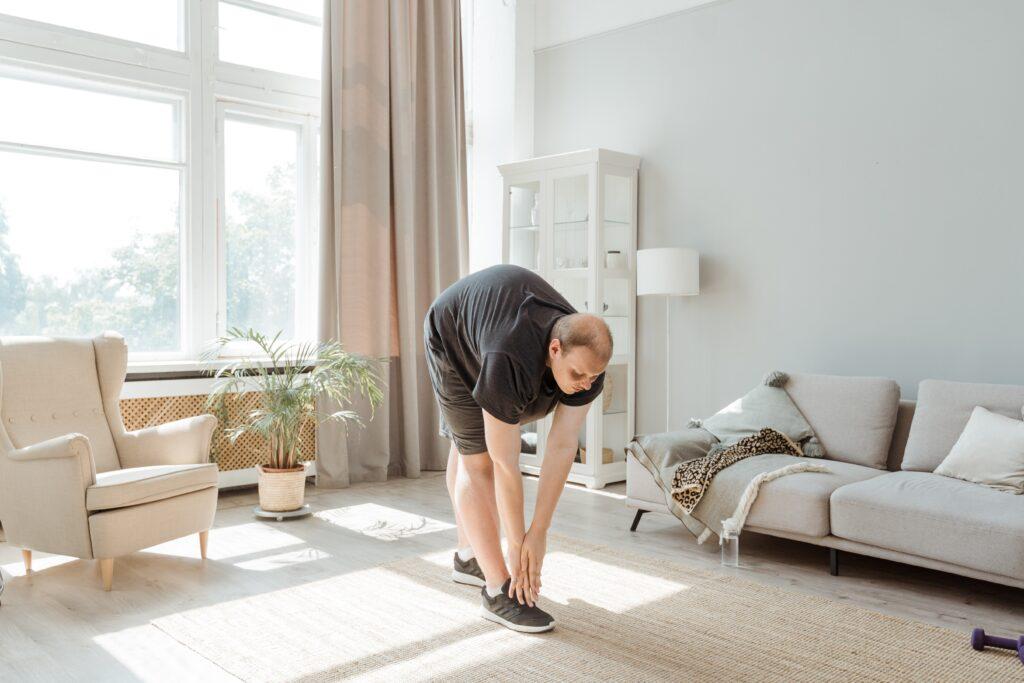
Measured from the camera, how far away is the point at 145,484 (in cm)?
320

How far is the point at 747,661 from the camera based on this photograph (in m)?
2.45

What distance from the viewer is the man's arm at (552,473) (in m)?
2.44

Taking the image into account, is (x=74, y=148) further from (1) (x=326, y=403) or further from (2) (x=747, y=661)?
(2) (x=747, y=661)

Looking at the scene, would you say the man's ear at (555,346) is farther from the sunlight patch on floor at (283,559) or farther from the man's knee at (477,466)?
the sunlight patch on floor at (283,559)

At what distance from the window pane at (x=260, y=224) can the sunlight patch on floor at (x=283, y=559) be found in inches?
72.3

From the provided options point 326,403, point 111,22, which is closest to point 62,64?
point 111,22

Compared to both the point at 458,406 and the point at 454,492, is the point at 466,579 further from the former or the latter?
the point at 458,406

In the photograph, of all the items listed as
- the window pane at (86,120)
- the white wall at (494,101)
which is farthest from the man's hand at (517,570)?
→ the white wall at (494,101)

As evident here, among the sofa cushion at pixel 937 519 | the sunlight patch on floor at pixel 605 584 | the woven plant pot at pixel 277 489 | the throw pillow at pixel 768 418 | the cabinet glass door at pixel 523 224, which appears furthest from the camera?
the cabinet glass door at pixel 523 224

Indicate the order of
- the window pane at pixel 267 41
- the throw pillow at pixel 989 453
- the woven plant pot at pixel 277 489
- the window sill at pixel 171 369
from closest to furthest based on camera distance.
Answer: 1. the throw pillow at pixel 989 453
2. the woven plant pot at pixel 277 489
3. the window sill at pixel 171 369
4. the window pane at pixel 267 41

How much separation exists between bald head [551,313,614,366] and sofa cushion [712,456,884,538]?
155 cm

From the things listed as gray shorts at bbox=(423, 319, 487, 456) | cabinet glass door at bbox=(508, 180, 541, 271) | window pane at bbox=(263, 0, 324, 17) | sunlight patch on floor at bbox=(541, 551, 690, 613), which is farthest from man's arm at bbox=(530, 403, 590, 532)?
window pane at bbox=(263, 0, 324, 17)

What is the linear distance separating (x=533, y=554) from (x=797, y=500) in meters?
1.43

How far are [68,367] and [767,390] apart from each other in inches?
126
